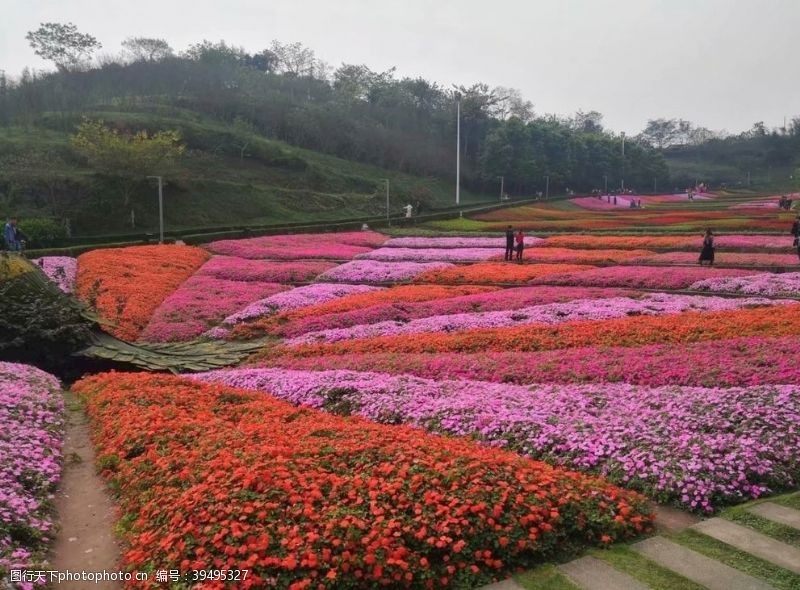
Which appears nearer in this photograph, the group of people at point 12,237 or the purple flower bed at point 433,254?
the group of people at point 12,237

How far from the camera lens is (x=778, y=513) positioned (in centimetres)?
607

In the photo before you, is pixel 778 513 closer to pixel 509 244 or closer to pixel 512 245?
pixel 509 244

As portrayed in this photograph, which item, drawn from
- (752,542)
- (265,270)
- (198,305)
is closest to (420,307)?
(198,305)

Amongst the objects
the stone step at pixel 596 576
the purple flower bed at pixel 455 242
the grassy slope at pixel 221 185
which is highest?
the grassy slope at pixel 221 185

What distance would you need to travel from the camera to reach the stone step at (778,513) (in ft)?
19.4

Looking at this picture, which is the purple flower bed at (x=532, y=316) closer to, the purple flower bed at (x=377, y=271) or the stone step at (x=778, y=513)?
the purple flower bed at (x=377, y=271)

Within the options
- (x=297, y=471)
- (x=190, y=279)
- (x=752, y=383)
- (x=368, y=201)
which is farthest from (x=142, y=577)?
(x=368, y=201)

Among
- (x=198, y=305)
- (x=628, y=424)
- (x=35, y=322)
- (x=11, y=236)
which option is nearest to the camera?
(x=628, y=424)

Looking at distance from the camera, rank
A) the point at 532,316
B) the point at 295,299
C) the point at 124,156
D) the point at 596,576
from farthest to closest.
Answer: the point at 124,156
the point at 295,299
the point at 532,316
the point at 596,576

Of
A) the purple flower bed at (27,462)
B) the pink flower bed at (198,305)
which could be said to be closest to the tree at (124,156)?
the pink flower bed at (198,305)

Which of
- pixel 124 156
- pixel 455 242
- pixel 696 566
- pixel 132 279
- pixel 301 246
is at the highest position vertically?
pixel 124 156

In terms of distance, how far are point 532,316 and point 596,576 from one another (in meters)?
11.8

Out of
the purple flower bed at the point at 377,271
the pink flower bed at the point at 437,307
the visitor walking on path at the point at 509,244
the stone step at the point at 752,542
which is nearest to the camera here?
the stone step at the point at 752,542

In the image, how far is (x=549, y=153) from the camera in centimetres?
9500
